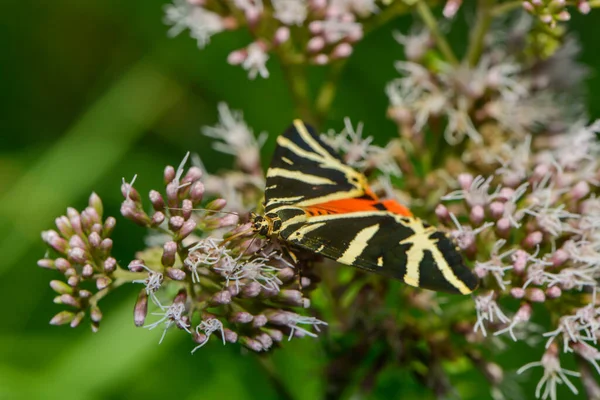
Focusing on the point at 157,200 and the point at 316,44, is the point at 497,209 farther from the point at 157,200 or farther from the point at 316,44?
the point at 157,200

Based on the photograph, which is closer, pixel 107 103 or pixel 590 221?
pixel 590 221

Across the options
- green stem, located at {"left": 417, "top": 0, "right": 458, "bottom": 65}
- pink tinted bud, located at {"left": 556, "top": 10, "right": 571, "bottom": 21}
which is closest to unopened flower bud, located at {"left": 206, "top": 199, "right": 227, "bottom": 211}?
green stem, located at {"left": 417, "top": 0, "right": 458, "bottom": 65}

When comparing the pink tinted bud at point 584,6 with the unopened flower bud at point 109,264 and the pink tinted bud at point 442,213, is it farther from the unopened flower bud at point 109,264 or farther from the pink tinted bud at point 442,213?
the unopened flower bud at point 109,264

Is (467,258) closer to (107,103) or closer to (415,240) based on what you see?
(415,240)

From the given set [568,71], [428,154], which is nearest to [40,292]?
[428,154]

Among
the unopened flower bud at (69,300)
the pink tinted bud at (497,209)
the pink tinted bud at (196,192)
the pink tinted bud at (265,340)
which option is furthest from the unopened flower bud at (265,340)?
the pink tinted bud at (497,209)

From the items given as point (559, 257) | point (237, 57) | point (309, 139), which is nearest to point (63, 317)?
point (309, 139)

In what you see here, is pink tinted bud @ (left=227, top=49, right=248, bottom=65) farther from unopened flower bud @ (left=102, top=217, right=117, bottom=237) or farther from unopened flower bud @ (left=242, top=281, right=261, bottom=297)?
unopened flower bud @ (left=242, top=281, right=261, bottom=297)
